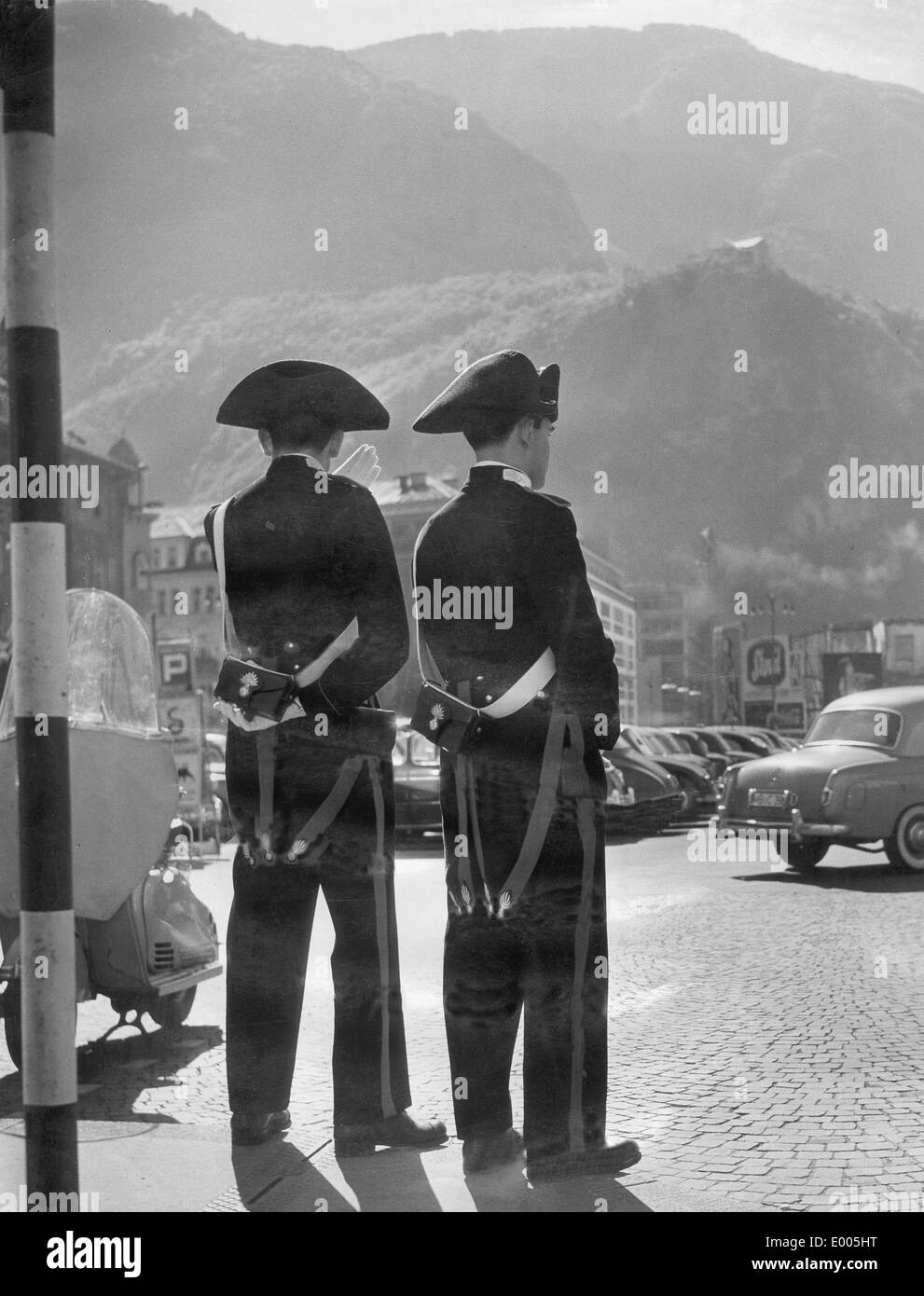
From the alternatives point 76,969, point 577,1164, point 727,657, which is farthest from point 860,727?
point 577,1164

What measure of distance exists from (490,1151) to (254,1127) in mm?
673

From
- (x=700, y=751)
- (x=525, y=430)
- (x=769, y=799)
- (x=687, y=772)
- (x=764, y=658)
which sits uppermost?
(x=525, y=430)

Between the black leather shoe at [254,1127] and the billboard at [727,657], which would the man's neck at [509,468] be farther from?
the black leather shoe at [254,1127]

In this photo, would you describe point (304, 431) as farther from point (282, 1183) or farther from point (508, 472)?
point (282, 1183)

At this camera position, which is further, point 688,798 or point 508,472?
point 688,798

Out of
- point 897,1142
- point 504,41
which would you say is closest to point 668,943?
point 897,1142

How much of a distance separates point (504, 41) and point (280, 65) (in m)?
0.62

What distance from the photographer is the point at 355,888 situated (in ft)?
13.4

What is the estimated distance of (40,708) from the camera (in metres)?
3.12

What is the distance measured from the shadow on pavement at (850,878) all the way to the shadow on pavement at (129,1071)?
642 cm

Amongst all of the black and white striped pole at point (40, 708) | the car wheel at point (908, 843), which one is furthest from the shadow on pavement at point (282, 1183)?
the car wheel at point (908, 843)

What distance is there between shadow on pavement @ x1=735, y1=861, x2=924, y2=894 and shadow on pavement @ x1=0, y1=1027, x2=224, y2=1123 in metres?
6.42

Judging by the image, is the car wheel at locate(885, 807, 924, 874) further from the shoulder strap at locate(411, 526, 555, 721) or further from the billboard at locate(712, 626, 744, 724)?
the shoulder strap at locate(411, 526, 555, 721)
